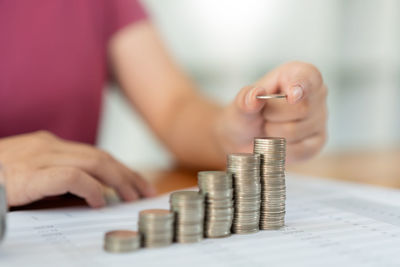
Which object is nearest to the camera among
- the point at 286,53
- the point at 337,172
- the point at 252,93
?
the point at 252,93

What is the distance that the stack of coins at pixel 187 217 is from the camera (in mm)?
659

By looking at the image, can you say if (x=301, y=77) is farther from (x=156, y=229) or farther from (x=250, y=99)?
(x=156, y=229)

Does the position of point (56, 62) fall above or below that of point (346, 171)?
above

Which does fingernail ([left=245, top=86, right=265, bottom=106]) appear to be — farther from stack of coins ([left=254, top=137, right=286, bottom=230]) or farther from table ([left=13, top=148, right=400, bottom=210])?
table ([left=13, top=148, right=400, bottom=210])

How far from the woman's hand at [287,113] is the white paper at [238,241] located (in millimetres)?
134

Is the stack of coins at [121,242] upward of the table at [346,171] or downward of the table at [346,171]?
upward

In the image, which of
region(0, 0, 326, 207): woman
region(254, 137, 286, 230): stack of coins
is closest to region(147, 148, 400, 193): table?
region(0, 0, 326, 207): woman

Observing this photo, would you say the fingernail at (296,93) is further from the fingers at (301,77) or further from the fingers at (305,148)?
the fingers at (305,148)

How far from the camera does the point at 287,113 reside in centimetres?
92

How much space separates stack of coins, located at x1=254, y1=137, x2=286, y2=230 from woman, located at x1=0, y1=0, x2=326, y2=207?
0.09 metres

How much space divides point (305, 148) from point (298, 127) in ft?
0.26

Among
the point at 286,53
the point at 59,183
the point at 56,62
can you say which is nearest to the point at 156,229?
the point at 59,183

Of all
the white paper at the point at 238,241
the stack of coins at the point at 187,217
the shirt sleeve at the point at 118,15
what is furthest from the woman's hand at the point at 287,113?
the shirt sleeve at the point at 118,15

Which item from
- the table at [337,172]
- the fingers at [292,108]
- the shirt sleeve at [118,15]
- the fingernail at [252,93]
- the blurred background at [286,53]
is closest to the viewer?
the fingernail at [252,93]
